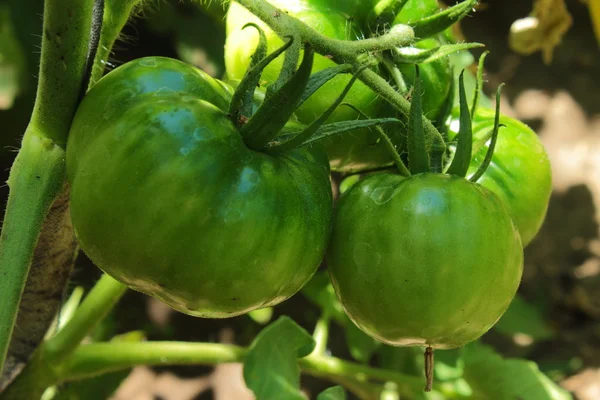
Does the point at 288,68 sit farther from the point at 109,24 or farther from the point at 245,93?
the point at 109,24

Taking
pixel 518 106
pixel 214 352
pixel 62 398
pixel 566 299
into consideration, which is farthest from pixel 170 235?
pixel 518 106

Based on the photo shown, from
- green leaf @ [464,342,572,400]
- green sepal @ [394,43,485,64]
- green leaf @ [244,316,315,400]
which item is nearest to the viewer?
green sepal @ [394,43,485,64]

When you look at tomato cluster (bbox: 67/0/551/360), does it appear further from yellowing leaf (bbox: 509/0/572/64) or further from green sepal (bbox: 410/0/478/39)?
yellowing leaf (bbox: 509/0/572/64)

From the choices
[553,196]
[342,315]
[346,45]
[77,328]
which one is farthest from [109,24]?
[553,196]

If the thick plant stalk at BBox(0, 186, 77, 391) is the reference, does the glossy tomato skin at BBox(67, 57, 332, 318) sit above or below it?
→ above

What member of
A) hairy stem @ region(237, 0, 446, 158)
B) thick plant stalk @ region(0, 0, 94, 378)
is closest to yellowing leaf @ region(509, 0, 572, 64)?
hairy stem @ region(237, 0, 446, 158)

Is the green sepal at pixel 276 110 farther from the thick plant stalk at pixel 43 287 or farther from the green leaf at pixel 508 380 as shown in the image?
the green leaf at pixel 508 380

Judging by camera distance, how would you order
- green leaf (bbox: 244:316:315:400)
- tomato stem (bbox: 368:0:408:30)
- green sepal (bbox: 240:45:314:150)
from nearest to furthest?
green sepal (bbox: 240:45:314:150), tomato stem (bbox: 368:0:408:30), green leaf (bbox: 244:316:315:400)
